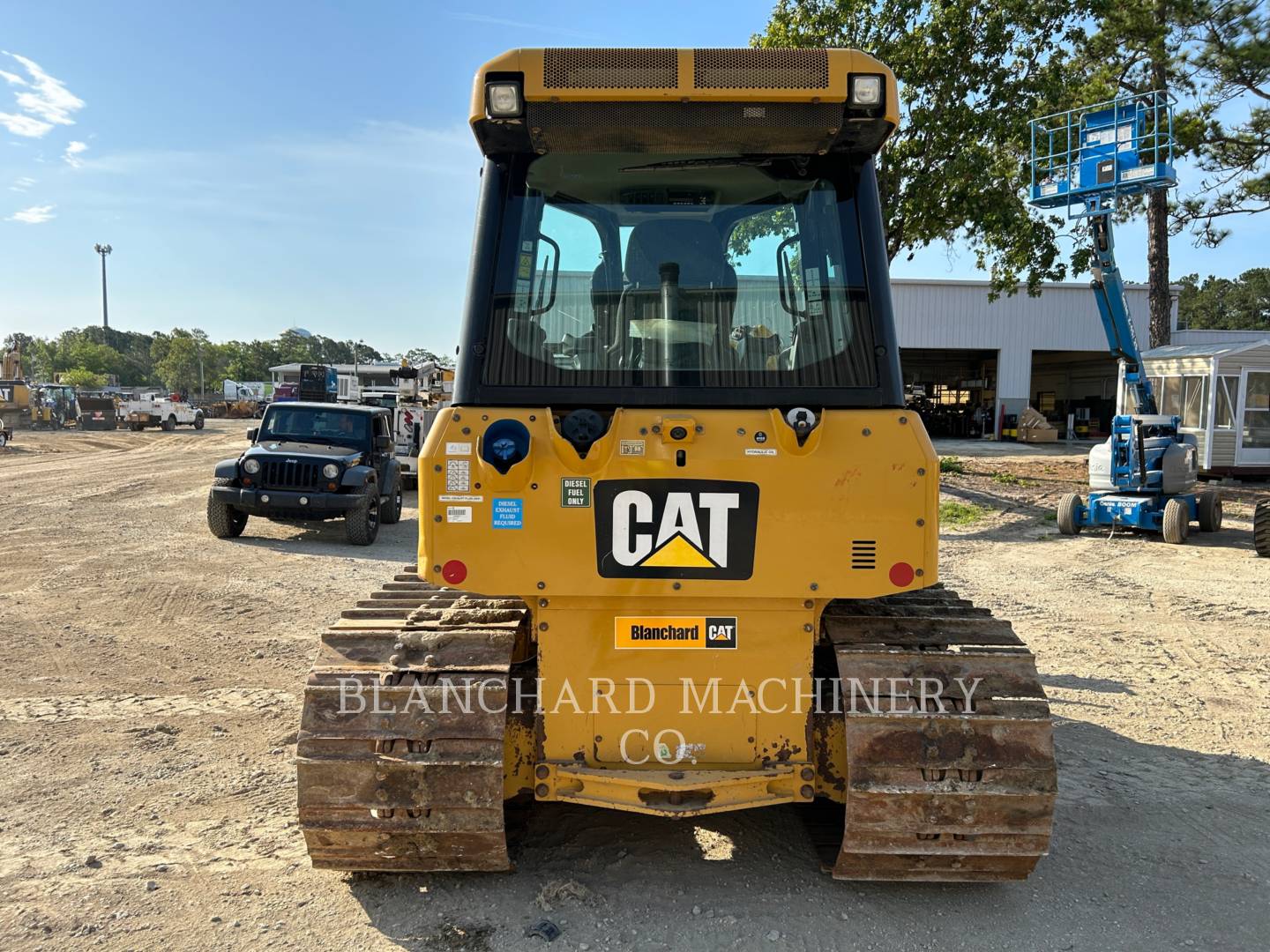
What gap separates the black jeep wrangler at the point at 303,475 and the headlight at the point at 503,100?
9.26m

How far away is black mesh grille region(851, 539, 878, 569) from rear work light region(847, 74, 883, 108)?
1544mm

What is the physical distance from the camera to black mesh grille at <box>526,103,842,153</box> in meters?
3.28

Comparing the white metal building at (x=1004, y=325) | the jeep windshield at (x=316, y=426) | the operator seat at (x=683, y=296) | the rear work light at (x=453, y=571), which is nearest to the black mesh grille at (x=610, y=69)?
the operator seat at (x=683, y=296)

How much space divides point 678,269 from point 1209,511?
1228cm

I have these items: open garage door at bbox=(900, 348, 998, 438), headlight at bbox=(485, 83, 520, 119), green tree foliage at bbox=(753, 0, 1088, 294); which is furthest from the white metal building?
headlight at bbox=(485, 83, 520, 119)

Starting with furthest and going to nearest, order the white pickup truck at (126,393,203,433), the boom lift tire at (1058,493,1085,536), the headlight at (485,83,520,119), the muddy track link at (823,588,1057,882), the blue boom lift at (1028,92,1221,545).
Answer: the white pickup truck at (126,393,203,433), the boom lift tire at (1058,493,1085,536), the blue boom lift at (1028,92,1221,545), the headlight at (485,83,520,119), the muddy track link at (823,588,1057,882)

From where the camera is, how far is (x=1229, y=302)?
7825 centimetres

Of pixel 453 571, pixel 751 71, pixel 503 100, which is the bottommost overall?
pixel 453 571

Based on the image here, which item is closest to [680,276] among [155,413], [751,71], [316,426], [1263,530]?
[751,71]

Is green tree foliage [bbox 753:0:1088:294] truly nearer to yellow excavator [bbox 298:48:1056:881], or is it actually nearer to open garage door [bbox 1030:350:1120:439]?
yellow excavator [bbox 298:48:1056:881]

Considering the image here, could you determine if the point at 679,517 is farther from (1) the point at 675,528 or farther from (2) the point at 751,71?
(2) the point at 751,71

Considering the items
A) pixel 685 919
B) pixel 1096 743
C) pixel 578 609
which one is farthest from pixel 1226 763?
pixel 578 609

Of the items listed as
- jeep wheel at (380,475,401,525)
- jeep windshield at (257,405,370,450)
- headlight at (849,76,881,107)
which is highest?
headlight at (849,76,881,107)

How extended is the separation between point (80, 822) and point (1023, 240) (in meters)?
14.7
